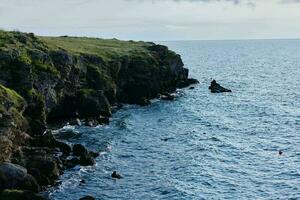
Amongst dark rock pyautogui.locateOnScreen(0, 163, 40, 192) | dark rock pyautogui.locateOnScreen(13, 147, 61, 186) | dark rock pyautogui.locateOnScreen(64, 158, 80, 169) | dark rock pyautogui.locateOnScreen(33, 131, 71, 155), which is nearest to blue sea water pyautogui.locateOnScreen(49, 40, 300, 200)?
dark rock pyautogui.locateOnScreen(64, 158, 80, 169)

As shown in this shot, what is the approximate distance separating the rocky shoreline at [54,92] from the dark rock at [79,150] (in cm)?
15

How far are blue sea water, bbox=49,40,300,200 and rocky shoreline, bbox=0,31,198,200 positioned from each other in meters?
3.73

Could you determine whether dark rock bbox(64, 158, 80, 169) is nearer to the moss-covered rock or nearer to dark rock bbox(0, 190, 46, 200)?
the moss-covered rock

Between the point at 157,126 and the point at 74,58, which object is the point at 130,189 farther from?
the point at 74,58


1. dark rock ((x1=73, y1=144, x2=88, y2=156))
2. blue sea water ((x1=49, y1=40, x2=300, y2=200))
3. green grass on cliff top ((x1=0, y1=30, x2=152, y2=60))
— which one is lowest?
blue sea water ((x1=49, y1=40, x2=300, y2=200))

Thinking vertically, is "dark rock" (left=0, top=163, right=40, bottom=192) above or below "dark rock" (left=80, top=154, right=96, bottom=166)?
above

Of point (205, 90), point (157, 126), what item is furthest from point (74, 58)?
point (205, 90)

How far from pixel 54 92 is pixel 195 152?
29.5m

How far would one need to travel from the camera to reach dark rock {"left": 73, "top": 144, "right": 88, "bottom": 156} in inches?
2827

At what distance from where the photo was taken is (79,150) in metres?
72.3

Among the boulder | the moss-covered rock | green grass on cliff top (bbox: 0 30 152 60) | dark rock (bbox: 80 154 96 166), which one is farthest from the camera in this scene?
the boulder

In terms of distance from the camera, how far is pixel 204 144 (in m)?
83.6

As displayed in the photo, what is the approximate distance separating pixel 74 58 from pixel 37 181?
1900 inches

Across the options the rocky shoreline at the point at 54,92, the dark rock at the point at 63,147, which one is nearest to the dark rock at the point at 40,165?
the rocky shoreline at the point at 54,92
